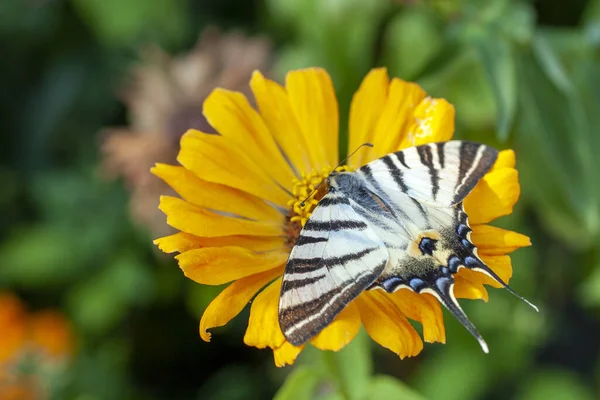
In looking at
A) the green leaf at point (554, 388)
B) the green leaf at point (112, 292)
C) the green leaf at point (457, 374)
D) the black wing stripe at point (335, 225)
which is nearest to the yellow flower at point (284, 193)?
the black wing stripe at point (335, 225)

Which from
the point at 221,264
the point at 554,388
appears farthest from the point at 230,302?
the point at 554,388

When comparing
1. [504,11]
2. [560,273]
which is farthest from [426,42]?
[560,273]

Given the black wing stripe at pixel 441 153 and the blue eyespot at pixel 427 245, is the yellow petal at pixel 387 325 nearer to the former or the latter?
the blue eyespot at pixel 427 245

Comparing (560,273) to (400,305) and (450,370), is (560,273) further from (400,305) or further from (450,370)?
(400,305)

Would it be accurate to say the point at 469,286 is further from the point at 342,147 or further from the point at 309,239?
the point at 342,147

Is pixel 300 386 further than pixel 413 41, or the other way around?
pixel 413 41

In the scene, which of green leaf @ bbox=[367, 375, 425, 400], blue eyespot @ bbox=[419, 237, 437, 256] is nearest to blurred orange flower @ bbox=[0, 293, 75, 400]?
green leaf @ bbox=[367, 375, 425, 400]
